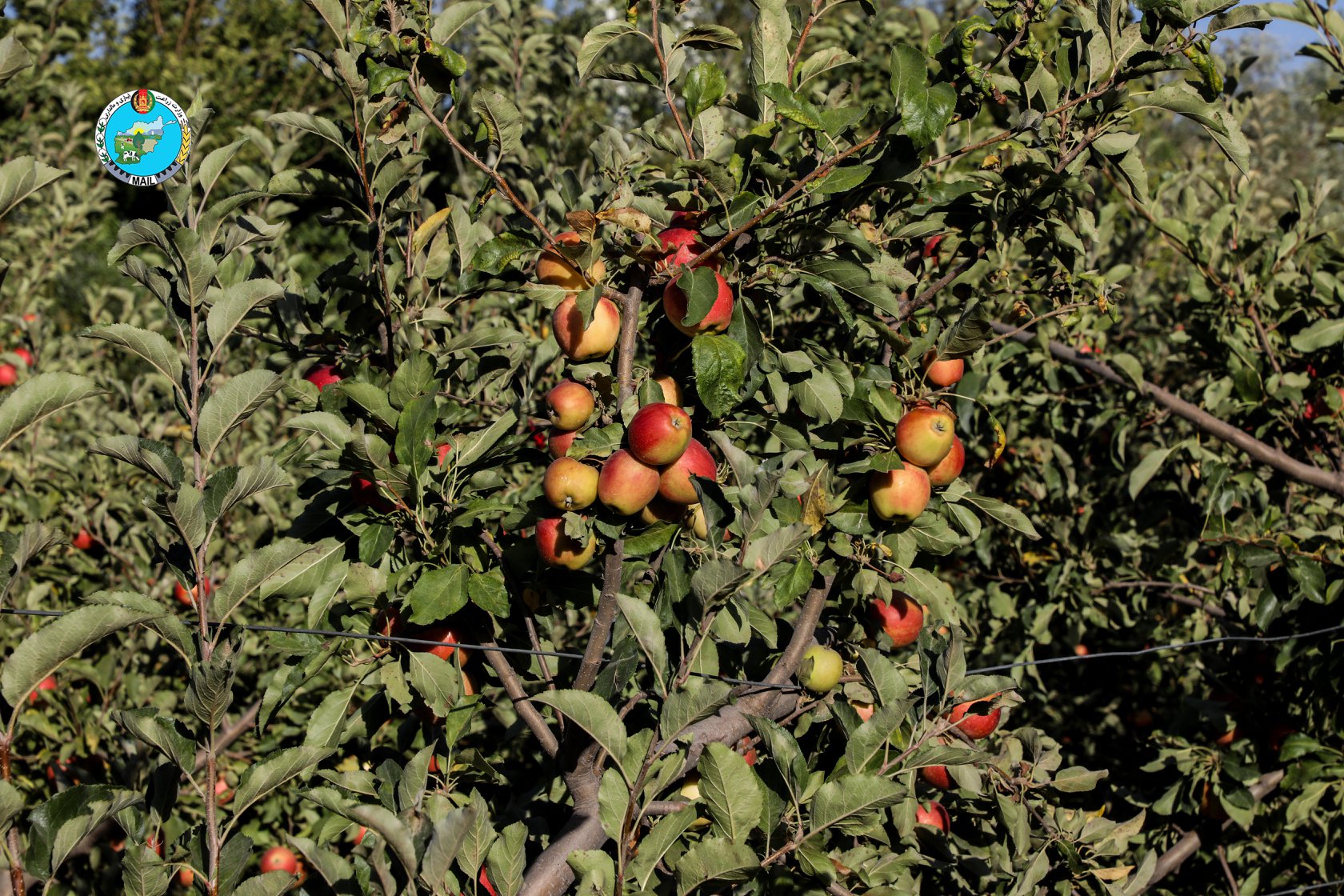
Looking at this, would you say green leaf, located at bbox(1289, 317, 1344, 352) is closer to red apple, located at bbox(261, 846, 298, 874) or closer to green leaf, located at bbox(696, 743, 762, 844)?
green leaf, located at bbox(696, 743, 762, 844)

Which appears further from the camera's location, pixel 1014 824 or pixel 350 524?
pixel 1014 824

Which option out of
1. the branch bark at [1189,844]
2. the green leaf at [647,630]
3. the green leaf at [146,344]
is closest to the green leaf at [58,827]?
the green leaf at [146,344]

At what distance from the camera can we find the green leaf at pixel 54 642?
0.97 m

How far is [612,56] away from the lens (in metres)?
11.5

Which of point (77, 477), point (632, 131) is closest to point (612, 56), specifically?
A: point (77, 477)

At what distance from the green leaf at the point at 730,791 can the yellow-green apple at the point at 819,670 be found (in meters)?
0.35

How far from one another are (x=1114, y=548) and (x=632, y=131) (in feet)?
5.66

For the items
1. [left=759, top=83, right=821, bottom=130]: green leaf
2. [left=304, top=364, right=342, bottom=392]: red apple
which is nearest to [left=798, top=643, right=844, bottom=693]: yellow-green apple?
[left=759, top=83, right=821, bottom=130]: green leaf

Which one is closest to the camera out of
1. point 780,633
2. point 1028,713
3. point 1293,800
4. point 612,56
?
point 780,633

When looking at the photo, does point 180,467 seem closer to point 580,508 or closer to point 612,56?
point 580,508

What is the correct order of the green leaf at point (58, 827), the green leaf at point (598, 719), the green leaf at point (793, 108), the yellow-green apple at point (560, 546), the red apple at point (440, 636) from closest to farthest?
the green leaf at point (58, 827)
the green leaf at point (598, 719)
the green leaf at point (793, 108)
the yellow-green apple at point (560, 546)
the red apple at point (440, 636)

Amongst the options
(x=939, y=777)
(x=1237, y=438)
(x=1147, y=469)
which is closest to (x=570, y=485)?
(x=939, y=777)

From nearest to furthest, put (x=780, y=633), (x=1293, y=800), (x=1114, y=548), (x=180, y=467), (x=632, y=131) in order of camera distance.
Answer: (x=180, y=467) < (x=632, y=131) < (x=780, y=633) < (x=1293, y=800) < (x=1114, y=548)

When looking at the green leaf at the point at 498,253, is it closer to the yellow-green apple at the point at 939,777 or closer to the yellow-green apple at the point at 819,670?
the yellow-green apple at the point at 819,670
